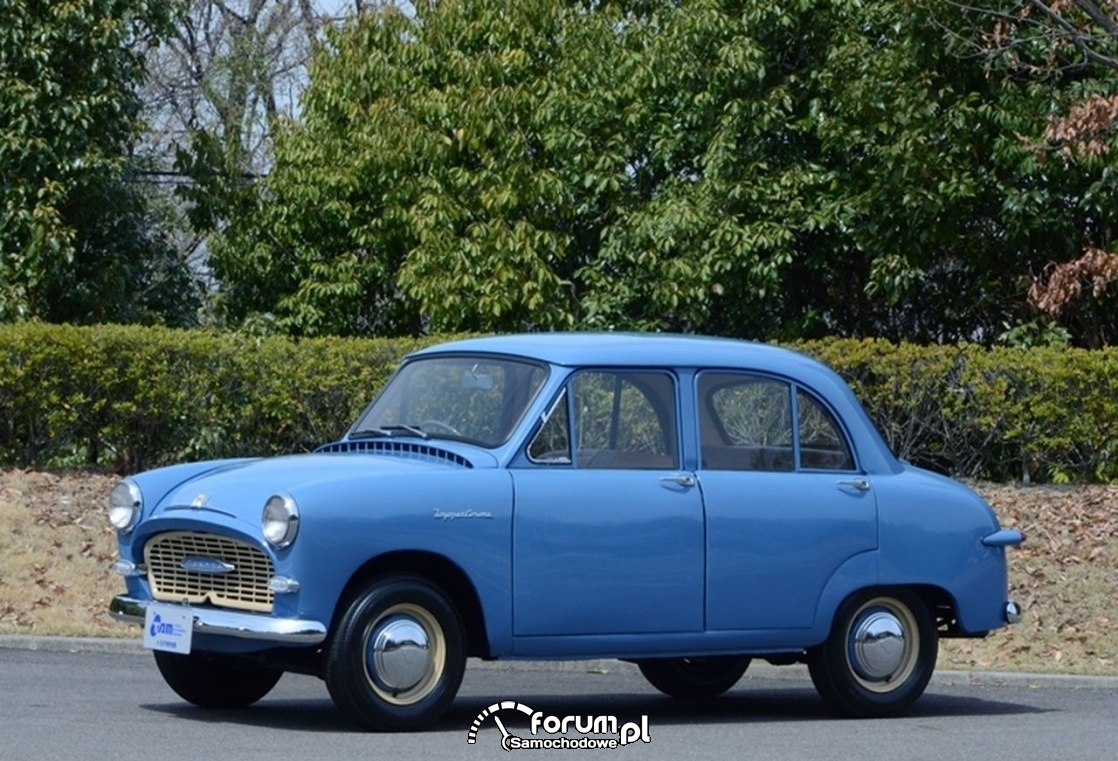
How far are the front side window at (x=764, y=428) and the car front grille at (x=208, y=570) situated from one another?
2315 mm

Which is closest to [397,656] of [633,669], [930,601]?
[930,601]

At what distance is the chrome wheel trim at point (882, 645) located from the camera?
10.2m

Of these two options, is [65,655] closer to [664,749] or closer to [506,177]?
[664,749]

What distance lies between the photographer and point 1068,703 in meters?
11.4

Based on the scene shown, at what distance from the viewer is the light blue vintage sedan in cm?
884

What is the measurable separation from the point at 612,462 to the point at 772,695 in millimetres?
2612

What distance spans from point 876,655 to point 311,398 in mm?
9476

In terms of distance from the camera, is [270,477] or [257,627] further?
[270,477]

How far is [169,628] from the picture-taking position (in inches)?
355

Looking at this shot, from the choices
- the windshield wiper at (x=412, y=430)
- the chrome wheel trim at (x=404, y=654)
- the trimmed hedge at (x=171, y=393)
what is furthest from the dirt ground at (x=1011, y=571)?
the chrome wheel trim at (x=404, y=654)

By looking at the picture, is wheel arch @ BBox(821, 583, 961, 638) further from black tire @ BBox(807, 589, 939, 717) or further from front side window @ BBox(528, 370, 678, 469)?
front side window @ BBox(528, 370, 678, 469)

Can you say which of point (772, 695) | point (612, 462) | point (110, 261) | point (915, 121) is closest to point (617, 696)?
point (772, 695)

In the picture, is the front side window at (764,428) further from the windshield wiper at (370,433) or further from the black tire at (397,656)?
the black tire at (397,656)

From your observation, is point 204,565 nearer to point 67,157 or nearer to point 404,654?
point 404,654
